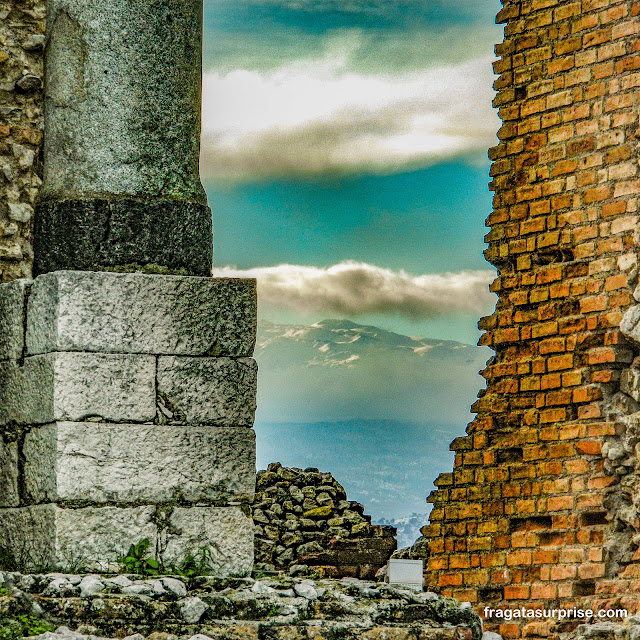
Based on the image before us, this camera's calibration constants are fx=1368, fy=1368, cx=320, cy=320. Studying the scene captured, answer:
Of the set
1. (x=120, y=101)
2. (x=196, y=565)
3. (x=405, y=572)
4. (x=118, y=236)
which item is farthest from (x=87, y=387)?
(x=405, y=572)

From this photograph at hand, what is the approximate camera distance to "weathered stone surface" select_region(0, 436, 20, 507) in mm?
5066

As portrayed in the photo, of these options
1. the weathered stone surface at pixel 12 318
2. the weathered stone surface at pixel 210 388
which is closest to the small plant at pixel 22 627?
the weathered stone surface at pixel 210 388

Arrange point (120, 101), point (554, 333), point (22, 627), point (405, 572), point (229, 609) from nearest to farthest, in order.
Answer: point (22, 627), point (229, 609), point (120, 101), point (405, 572), point (554, 333)

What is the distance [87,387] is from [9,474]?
1.69 feet

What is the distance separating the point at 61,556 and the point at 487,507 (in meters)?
3.69

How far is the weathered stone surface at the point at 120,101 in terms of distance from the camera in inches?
208

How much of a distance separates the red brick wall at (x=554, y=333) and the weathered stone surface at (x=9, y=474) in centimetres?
349

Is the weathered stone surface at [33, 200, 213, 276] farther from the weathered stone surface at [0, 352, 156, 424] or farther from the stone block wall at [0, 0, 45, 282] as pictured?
the weathered stone surface at [0, 352, 156, 424]

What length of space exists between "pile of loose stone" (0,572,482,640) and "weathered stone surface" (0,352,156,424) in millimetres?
589

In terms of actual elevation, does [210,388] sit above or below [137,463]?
above

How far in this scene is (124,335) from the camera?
4973mm

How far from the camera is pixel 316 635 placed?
15.5ft

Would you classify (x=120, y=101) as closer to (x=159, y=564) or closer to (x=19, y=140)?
(x=19, y=140)

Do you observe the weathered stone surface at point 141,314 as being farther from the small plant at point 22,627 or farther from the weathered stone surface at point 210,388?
the small plant at point 22,627
